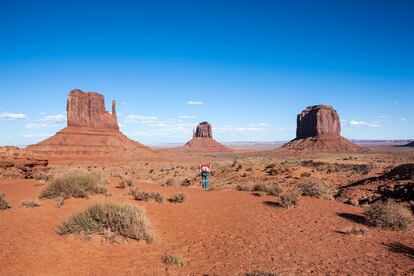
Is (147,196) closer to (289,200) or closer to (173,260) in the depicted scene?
(289,200)

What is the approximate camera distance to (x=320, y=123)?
393 feet

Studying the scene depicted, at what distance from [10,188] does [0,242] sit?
11.2 m

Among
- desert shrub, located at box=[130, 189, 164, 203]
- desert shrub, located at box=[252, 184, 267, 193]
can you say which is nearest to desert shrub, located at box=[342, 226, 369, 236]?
desert shrub, located at box=[252, 184, 267, 193]

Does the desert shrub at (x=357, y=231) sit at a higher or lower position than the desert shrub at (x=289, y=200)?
lower

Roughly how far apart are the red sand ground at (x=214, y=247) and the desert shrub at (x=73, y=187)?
145cm

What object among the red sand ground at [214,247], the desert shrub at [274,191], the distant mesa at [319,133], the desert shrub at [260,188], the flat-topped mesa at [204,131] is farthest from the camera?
the flat-topped mesa at [204,131]

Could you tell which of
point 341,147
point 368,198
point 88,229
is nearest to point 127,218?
point 88,229

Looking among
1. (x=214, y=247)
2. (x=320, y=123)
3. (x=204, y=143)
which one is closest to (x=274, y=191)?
(x=214, y=247)

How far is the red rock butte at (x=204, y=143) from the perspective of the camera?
14750cm

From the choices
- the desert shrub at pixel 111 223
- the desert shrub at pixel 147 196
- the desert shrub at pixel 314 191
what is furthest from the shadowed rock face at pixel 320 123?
the desert shrub at pixel 111 223

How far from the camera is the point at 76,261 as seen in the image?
6.77 meters

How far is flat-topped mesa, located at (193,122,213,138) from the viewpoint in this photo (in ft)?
543

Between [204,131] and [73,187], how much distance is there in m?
153

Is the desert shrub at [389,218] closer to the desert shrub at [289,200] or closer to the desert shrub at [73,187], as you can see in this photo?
the desert shrub at [289,200]
